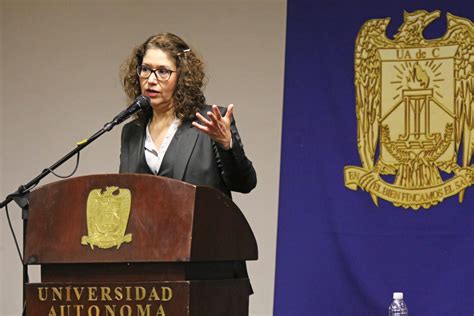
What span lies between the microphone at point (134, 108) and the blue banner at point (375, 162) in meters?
2.21

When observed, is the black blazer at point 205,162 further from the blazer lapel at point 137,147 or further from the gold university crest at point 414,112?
the gold university crest at point 414,112

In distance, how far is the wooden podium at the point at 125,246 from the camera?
2350 millimetres

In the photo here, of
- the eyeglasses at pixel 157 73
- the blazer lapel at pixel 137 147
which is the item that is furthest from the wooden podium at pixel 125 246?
the eyeglasses at pixel 157 73

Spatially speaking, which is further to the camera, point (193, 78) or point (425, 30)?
point (425, 30)

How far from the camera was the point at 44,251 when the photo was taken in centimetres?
243

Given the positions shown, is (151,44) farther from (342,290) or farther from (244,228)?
(342,290)

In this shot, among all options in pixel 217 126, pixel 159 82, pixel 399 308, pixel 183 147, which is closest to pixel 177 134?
pixel 183 147

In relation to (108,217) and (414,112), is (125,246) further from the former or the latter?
(414,112)

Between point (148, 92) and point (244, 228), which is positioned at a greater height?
point (148, 92)

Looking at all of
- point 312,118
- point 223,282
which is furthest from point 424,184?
point 223,282

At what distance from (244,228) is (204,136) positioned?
0.36 meters

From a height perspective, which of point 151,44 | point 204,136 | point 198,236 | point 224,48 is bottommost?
point 198,236

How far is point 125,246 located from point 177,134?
0.57m

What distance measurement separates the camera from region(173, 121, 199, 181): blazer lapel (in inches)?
110
